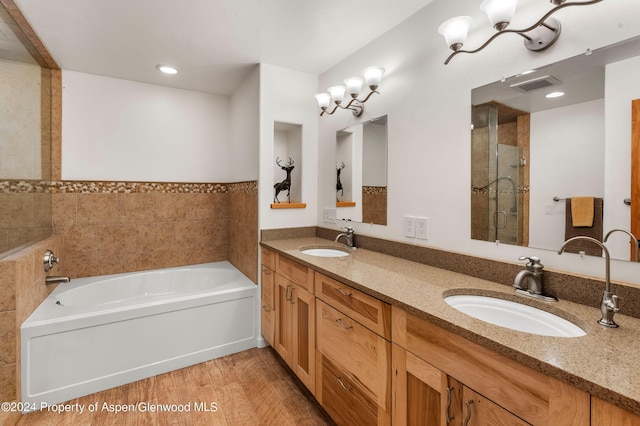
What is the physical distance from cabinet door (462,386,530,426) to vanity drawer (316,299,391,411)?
329mm

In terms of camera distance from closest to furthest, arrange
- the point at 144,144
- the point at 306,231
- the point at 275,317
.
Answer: the point at 275,317, the point at 306,231, the point at 144,144

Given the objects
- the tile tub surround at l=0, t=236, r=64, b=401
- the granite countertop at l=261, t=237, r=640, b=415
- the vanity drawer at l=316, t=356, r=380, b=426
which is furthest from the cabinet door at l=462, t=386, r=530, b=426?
the tile tub surround at l=0, t=236, r=64, b=401

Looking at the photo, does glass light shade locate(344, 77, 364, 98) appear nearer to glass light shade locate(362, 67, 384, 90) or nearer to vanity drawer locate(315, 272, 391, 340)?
glass light shade locate(362, 67, 384, 90)

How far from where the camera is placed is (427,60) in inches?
66.6

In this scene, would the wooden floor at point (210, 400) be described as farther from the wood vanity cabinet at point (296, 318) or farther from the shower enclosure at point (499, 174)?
the shower enclosure at point (499, 174)

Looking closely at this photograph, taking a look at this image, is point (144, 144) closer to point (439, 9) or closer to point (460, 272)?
point (439, 9)

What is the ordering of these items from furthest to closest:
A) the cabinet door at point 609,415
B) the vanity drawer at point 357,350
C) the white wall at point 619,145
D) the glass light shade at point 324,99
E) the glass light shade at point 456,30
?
1. the glass light shade at point 324,99
2. the glass light shade at point 456,30
3. the vanity drawer at point 357,350
4. the white wall at point 619,145
5. the cabinet door at point 609,415

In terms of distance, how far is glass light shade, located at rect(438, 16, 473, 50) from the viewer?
1301mm

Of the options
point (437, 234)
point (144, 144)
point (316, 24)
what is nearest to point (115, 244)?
point (144, 144)

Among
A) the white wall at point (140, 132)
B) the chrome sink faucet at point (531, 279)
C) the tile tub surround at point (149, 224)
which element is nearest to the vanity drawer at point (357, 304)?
the chrome sink faucet at point (531, 279)

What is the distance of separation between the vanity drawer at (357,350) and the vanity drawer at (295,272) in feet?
0.47

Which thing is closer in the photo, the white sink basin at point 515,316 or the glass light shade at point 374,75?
the white sink basin at point 515,316

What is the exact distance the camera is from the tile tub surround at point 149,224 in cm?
265

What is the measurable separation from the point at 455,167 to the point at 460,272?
0.54 metres
